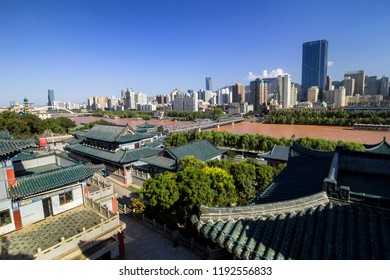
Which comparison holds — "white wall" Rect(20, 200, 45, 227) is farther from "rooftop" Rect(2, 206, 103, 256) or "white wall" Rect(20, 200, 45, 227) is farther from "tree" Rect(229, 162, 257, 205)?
"tree" Rect(229, 162, 257, 205)

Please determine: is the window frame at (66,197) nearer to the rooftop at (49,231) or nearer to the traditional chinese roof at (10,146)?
the rooftop at (49,231)

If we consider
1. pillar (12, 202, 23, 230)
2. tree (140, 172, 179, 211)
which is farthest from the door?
tree (140, 172, 179, 211)

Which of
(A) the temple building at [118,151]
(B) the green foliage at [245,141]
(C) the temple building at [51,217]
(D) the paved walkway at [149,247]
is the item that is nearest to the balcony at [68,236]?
(C) the temple building at [51,217]

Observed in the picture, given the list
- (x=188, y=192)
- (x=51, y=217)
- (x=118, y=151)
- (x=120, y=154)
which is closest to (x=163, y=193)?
(x=188, y=192)

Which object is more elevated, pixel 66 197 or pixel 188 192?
pixel 66 197

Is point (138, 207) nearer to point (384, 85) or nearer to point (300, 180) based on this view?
point (300, 180)

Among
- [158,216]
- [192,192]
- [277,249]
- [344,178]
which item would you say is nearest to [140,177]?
[158,216]

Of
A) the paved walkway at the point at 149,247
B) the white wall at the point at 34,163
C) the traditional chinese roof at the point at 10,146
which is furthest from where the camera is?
the white wall at the point at 34,163
